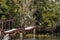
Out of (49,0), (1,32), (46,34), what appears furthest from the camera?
(49,0)

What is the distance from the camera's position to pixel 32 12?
74.5ft

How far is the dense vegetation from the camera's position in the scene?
66.9 ft

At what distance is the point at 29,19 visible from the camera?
2127 cm

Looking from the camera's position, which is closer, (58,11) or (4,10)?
(4,10)

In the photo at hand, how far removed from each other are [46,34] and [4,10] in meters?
3.77

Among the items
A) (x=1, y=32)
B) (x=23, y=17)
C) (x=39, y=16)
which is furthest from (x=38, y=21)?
(x=1, y=32)

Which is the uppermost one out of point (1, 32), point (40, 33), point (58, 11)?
point (1, 32)

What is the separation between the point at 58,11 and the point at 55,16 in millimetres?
475

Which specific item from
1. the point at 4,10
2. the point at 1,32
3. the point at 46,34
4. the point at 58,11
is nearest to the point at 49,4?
the point at 58,11

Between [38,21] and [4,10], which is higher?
[4,10]

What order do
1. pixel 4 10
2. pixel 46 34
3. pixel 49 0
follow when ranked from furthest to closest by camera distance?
1. pixel 49 0
2. pixel 46 34
3. pixel 4 10

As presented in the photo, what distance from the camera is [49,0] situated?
2416 centimetres

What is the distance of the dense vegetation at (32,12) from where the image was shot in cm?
2039

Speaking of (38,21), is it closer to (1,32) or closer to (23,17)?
(23,17)
